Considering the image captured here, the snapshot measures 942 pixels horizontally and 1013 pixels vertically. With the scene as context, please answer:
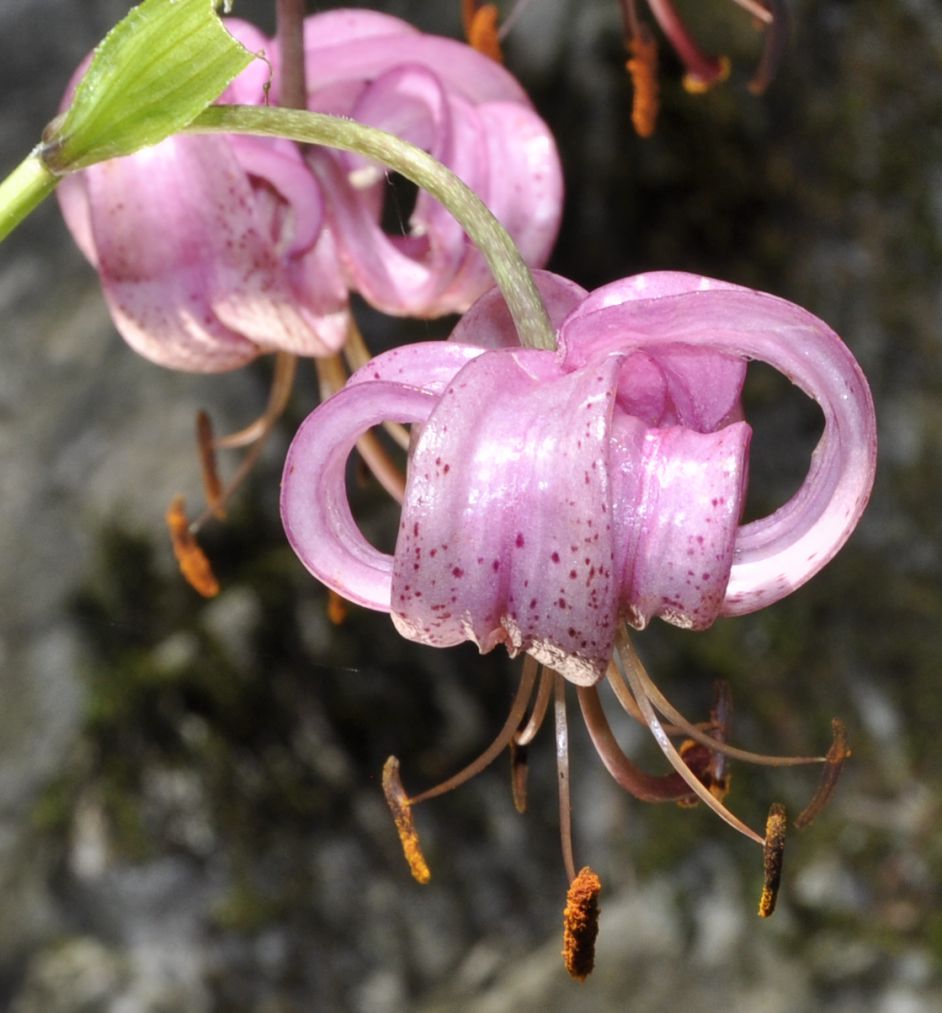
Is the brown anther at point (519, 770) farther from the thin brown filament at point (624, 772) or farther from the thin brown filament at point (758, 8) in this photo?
the thin brown filament at point (758, 8)

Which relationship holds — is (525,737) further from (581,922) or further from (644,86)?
(644,86)

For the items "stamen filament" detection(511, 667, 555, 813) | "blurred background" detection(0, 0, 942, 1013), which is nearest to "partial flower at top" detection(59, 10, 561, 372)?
"stamen filament" detection(511, 667, 555, 813)

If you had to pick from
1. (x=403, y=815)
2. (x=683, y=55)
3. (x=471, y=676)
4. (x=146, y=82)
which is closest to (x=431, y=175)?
(x=146, y=82)

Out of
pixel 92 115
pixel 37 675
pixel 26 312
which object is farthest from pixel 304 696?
pixel 92 115

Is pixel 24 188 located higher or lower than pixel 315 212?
higher

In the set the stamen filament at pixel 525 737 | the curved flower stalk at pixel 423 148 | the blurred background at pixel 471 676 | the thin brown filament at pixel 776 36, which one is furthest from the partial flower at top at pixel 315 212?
the blurred background at pixel 471 676

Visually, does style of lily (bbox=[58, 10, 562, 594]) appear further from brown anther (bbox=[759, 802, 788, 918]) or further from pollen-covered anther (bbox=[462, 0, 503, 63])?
brown anther (bbox=[759, 802, 788, 918])
